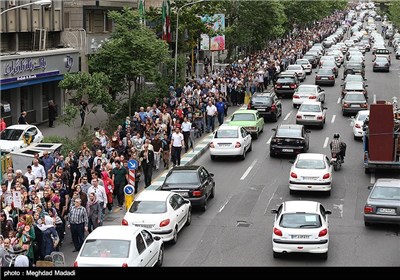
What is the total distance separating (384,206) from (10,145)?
16.1m

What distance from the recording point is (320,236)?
61.7ft

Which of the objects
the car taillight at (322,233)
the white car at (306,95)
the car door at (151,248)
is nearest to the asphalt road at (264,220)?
the car taillight at (322,233)

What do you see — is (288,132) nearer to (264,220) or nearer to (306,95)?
(264,220)

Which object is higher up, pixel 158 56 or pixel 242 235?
pixel 158 56

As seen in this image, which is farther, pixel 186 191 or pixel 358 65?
pixel 358 65

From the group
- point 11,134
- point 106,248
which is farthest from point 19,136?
point 106,248

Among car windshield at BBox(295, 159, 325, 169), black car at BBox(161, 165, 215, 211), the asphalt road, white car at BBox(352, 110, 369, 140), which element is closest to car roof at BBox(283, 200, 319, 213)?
the asphalt road

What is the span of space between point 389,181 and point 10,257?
1151 centimetres

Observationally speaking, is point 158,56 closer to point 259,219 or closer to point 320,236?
point 259,219

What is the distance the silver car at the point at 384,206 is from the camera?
21.3 meters

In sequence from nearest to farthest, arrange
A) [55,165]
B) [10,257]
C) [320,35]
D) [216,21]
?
[10,257] < [55,165] < [216,21] < [320,35]

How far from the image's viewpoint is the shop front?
38.6 meters

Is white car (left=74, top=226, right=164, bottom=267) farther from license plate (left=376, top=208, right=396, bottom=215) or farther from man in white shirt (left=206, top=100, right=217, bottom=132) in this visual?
man in white shirt (left=206, top=100, right=217, bottom=132)

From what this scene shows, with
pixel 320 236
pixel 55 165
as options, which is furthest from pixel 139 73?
pixel 320 236
